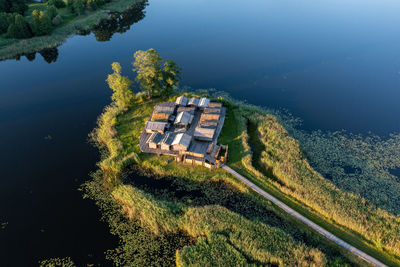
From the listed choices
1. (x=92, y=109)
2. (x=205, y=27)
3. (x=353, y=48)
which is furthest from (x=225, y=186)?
(x=205, y=27)

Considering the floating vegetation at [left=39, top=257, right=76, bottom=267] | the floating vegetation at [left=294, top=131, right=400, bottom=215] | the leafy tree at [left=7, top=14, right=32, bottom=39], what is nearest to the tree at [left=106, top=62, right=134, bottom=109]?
the floating vegetation at [left=39, top=257, right=76, bottom=267]

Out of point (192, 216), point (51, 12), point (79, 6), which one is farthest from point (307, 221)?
point (79, 6)

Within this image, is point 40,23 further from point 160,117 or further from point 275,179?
point 275,179

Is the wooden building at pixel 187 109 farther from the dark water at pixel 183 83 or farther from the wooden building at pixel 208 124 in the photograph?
the dark water at pixel 183 83

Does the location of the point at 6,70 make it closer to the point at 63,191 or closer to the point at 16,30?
the point at 16,30

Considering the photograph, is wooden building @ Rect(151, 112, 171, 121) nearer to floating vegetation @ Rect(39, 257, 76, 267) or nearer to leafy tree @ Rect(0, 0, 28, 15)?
floating vegetation @ Rect(39, 257, 76, 267)
